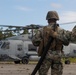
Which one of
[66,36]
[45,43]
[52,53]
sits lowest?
[52,53]

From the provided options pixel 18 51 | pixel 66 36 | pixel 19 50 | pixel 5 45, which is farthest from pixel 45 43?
pixel 19 50

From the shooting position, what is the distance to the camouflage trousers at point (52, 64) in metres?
6.08

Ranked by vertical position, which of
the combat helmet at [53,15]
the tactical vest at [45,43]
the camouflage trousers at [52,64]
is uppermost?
the combat helmet at [53,15]

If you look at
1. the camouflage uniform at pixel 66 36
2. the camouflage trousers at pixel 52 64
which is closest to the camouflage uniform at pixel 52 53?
the camouflage trousers at pixel 52 64

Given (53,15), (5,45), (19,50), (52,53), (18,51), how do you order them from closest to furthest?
(53,15) → (52,53) → (5,45) → (18,51) → (19,50)

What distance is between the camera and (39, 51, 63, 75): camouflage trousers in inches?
239

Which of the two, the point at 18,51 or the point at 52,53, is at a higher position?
the point at 52,53

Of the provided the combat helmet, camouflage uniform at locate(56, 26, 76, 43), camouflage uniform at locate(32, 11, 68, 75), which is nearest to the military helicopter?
camouflage uniform at locate(32, 11, 68, 75)

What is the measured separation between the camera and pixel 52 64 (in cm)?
618

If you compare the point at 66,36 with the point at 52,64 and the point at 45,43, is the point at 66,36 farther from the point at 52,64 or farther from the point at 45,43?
the point at 52,64

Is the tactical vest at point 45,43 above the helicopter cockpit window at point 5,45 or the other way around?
above

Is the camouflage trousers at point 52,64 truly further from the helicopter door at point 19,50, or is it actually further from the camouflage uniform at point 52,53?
the helicopter door at point 19,50

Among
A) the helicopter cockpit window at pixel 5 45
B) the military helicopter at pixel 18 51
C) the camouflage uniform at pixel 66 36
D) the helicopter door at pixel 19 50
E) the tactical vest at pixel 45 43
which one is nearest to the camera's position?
the camouflage uniform at pixel 66 36

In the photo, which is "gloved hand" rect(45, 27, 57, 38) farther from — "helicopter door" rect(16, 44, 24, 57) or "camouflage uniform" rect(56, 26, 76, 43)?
"helicopter door" rect(16, 44, 24, 57)
